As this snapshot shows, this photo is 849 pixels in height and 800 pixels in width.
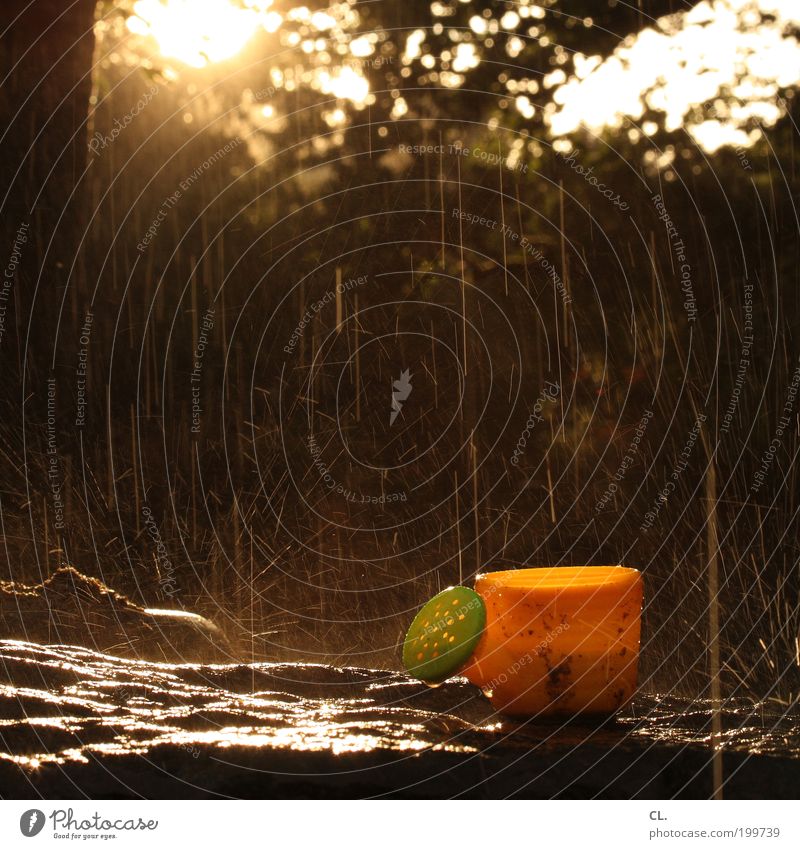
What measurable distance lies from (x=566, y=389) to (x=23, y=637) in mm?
1504

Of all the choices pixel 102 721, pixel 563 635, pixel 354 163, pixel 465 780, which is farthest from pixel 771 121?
pixel 102 721

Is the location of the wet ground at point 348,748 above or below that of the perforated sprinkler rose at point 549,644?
below

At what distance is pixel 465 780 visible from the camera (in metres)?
1.27

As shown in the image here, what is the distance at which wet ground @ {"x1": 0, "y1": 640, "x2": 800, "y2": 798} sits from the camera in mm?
1281

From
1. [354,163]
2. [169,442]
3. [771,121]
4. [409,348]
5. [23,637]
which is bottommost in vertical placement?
[23,637]

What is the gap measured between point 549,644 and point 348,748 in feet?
1.00

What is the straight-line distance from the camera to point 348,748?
52.0 inches

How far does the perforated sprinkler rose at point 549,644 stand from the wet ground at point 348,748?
5 centimetres

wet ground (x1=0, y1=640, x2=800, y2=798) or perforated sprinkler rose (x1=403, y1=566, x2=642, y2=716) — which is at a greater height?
perforated sprinkler rose (x1=403, y1=566, x2=642, y2=716)

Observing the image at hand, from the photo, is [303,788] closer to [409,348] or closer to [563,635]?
[563,635]

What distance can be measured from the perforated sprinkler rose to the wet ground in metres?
0.05

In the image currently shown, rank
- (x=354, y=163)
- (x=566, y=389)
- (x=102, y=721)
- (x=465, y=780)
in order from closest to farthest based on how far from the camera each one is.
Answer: (x=465, y=780)
(x=102, y=721)
(x=566, y=389)
(x=354, y=163)

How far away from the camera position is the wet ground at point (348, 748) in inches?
50.4

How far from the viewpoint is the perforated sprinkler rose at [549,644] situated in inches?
52.5
